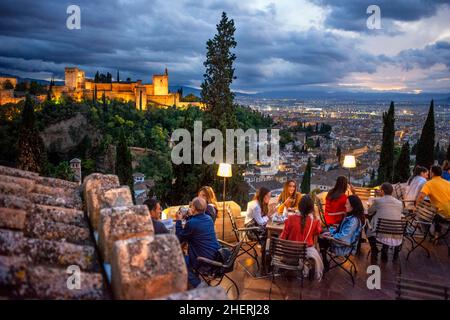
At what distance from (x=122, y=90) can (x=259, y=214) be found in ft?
227

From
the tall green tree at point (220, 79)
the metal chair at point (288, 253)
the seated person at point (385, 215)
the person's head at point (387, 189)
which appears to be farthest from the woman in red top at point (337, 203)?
the tall green tree at point (220, 79)

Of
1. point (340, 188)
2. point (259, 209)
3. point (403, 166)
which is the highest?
point (340, 188)

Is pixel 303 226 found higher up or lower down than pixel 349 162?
lower down

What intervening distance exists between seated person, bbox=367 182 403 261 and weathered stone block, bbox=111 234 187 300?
4.15m

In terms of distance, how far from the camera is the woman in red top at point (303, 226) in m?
4.22

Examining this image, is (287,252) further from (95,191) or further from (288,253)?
(95,191)

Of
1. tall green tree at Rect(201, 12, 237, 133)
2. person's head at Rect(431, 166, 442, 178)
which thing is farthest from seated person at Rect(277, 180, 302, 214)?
tall green tree at Rect(201, 12, 237, 133)

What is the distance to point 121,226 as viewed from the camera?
188 centimetres

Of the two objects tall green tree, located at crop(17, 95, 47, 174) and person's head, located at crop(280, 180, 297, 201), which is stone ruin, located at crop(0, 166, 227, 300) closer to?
person's head, located at crop(280, 180, 297, 201)

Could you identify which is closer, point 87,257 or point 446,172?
point 87,257

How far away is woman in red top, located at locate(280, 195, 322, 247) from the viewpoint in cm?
422

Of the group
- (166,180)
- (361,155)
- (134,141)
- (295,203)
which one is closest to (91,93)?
(134,141)

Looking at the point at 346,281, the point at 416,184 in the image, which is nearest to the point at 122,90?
the point at 416,184

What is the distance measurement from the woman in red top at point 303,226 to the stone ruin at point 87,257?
2.56m
